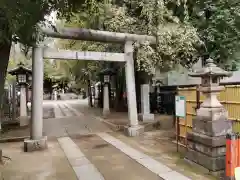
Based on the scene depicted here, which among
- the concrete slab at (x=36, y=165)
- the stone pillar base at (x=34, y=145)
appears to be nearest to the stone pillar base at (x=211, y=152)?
the concrete slab at (x=36, y=165)

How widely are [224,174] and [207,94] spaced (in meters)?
1.80

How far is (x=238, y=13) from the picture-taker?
34.8 feet

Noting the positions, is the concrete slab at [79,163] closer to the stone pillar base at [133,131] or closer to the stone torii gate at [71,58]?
the stone torii gate at [71,58]

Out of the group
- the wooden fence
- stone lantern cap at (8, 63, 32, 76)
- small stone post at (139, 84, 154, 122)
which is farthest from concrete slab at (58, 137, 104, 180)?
stone lantern cap at (8, 63, 32, 76)

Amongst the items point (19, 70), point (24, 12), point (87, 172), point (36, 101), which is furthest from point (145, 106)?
point (24, 12)

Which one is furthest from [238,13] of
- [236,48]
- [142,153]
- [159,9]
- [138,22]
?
[142,153]

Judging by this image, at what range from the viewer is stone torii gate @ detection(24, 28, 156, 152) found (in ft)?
26.3

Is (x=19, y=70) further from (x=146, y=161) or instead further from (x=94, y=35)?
(x=146, y=161)

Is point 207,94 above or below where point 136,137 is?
above

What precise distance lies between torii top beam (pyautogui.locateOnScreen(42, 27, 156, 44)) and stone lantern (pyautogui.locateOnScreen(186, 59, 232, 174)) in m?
4.36

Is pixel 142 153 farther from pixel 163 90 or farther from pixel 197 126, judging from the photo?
pixel 163 90

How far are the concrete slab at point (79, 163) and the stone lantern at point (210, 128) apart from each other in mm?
2362

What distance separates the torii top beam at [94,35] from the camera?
27.6 feet

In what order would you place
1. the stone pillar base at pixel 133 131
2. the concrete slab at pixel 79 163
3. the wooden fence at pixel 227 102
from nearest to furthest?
the concrete slab at pixel 79 163 < the wooden fence at pixel 227 102 < the stone pillar base at pixel 133 131
